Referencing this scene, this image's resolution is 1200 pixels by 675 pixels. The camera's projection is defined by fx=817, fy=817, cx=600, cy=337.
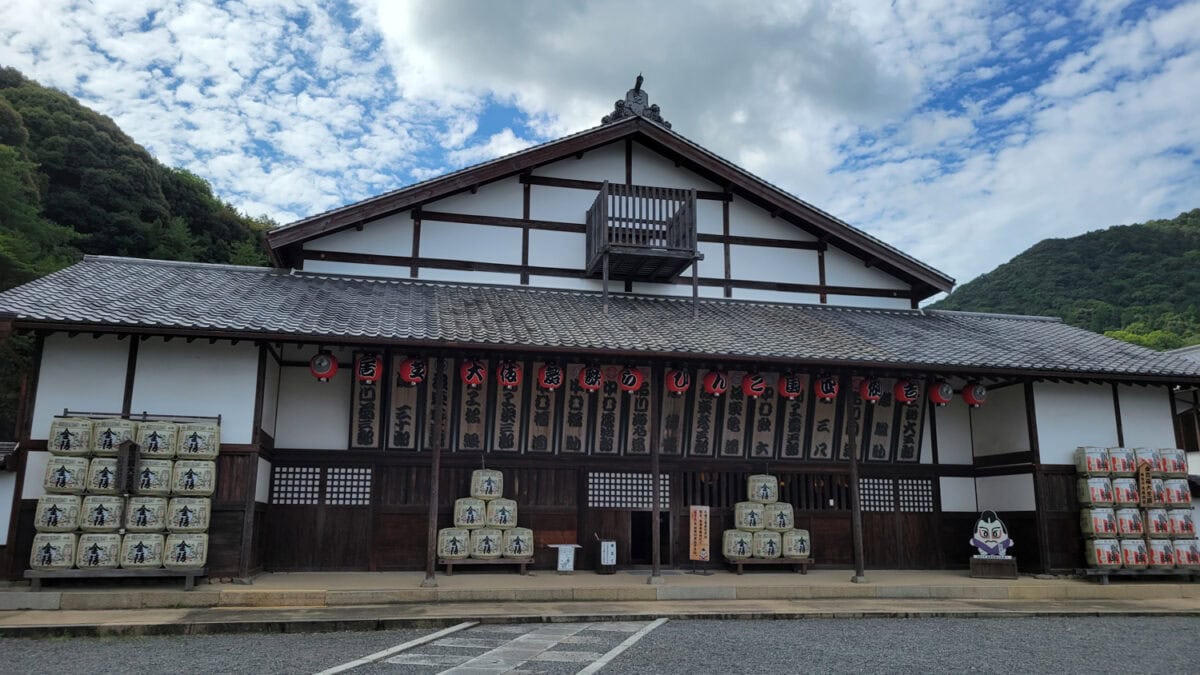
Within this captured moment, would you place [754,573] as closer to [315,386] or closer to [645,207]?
[645,207]

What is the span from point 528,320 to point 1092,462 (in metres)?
9.54

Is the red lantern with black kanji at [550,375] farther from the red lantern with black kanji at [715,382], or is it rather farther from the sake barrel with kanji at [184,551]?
the sake barrel with kanji at [184,551]

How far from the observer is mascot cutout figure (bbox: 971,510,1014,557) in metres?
13.2

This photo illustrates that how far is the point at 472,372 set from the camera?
40.4 feet

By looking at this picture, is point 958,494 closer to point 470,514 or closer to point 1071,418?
point 1071,418

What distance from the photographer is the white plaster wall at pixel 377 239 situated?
48.2ft

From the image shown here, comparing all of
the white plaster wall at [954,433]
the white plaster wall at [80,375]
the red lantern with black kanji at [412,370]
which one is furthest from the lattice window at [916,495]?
the white plaster wall at [80,375]

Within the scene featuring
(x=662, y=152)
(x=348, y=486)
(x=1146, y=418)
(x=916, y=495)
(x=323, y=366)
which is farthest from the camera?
(x=662, y=152)

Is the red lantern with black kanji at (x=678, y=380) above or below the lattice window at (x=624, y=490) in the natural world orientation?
above

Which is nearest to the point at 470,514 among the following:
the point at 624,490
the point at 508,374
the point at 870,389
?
the point at 508,374

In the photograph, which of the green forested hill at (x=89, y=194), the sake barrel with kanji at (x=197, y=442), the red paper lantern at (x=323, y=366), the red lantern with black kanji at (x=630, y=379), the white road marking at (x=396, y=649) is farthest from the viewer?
the green forested hill at (x=89, y=194)

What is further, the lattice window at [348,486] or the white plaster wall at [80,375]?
the lattice window at [348,486]

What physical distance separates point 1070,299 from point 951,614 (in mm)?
37822

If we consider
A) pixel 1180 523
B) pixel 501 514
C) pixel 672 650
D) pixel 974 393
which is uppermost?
pixel 974 393
